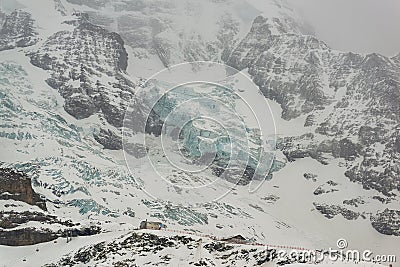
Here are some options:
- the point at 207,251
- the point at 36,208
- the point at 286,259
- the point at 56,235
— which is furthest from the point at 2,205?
the point at 286,259

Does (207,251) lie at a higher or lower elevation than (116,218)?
higher

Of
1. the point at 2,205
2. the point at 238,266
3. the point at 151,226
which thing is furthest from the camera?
the point at 2,205

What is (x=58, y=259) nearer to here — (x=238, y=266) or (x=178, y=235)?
(x=178, y=235)

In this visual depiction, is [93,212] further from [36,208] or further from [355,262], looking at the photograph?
[355,262]

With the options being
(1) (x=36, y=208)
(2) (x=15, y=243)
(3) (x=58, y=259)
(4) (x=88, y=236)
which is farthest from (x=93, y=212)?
(3) (x=58, y=259)

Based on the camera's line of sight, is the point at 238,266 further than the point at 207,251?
No

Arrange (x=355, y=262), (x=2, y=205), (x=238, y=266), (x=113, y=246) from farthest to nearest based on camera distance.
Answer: (x=2, y=205) < (x=113, y=246) < (x=238, y=266) < (x=355, y=262)
